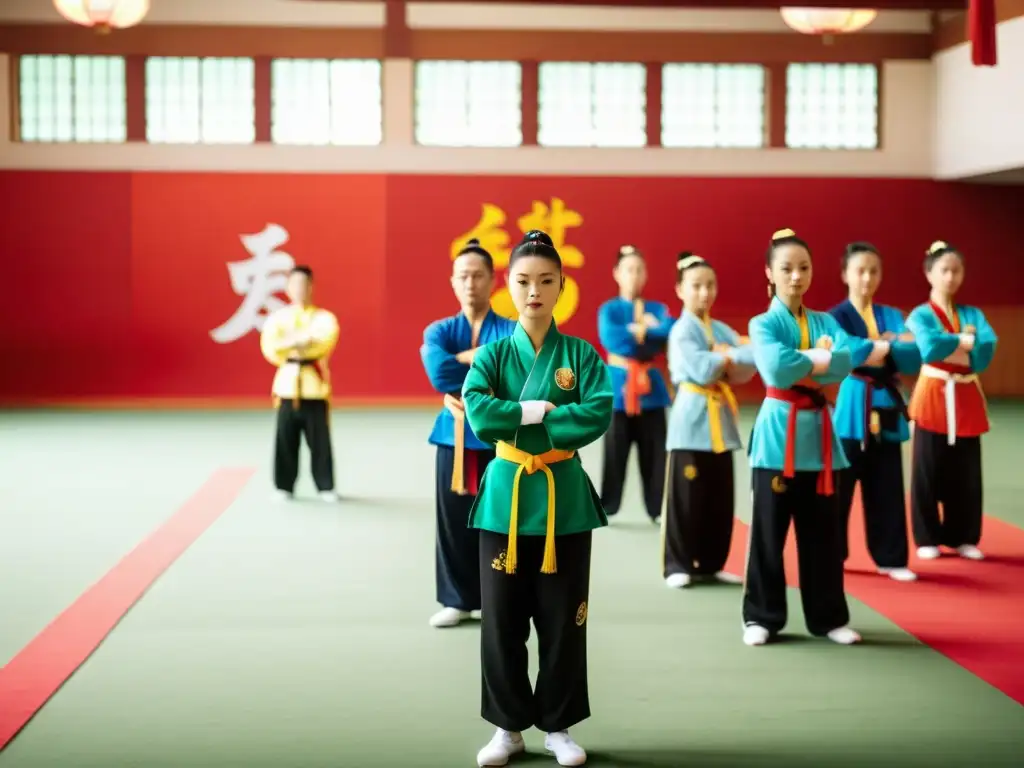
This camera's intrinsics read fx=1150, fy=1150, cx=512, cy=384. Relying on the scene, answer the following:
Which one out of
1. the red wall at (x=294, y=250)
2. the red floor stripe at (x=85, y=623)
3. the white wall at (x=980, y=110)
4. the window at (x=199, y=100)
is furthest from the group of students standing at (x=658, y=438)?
the white wall at (x=980, y=110)

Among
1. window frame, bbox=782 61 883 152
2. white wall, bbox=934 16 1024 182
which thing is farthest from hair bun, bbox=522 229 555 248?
window frame, bbox=782 61 883 152

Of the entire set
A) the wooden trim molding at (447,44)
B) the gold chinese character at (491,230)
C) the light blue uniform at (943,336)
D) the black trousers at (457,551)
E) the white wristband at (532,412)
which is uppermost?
the wooden trim molding at (447,44)

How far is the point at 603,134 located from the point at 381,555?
6963 mm

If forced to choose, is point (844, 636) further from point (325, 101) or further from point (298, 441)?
point (325, 101)

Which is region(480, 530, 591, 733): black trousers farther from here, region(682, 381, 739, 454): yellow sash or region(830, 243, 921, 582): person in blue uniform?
region(830, 243, 921, 582): person in blue uniform

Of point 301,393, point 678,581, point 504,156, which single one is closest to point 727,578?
point 678,581

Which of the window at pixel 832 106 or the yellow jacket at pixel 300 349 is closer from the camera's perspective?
the yellow jacket at pixel 300 349

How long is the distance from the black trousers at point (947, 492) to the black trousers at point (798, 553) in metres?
1.41

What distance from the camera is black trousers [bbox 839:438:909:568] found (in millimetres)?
4566

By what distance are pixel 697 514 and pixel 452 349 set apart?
1308mm

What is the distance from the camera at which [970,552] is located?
4898mm

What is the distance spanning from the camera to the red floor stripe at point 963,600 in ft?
11.6

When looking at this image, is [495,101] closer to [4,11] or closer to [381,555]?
[4,11]

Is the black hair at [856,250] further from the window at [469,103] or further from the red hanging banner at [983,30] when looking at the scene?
the window at [469,103]
